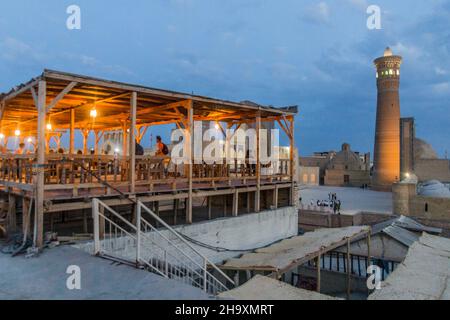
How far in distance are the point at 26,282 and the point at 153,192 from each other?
15.9 feet

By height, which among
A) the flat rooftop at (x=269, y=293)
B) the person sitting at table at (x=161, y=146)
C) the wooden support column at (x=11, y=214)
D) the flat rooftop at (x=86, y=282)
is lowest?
the flat rooftop at (x=269, y=293)

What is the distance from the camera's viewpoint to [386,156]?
43031 millimetres

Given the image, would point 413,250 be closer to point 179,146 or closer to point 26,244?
point 26,244

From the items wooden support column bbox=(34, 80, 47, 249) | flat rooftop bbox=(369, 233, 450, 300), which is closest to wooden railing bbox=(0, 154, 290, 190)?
wooden support column bbox=(34, 80, 47, 249)

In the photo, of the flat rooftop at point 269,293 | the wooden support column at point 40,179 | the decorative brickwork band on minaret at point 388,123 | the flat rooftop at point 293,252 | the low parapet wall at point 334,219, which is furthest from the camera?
the decorative brickwork band on minaret at point 388,123

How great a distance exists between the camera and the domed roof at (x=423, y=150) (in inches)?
1863

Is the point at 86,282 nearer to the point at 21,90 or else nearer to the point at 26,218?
the point at 26,218

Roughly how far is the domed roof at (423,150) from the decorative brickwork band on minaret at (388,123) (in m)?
6.54

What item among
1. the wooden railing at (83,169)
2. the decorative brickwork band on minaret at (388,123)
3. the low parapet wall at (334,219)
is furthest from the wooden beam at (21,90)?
the decorative brickwork band on minaret at (388,123)

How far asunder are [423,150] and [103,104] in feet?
162

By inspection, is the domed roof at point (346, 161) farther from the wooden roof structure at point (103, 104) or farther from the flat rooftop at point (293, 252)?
the flat rooftop at point (293, 252)

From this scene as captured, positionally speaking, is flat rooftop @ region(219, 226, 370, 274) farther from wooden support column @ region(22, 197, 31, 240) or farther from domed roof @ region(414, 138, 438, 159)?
domed roof @ region(414, 138, 438, 159)

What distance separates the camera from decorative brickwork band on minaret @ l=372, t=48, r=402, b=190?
42438 millimetres
